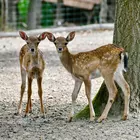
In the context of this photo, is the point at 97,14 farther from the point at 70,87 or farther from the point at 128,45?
the point at 128,45

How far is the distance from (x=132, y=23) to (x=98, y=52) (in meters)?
0.60

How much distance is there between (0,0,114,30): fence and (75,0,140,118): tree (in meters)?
10.9

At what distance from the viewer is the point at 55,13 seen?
20.1 metres

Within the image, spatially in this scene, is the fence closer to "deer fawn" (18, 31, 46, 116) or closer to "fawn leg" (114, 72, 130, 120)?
"deer fawn" (18, 31, 46, 116)

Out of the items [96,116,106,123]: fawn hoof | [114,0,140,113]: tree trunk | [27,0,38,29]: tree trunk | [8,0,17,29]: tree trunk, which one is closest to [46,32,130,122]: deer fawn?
[96,116,106,123]: fawn hoof

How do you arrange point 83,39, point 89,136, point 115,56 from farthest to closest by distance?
point 83,39 < point 115,56 < point 89,136

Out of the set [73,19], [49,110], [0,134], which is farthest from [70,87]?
[73,19]

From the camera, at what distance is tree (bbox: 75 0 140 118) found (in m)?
7.50

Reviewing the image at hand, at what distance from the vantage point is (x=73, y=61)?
765 centimetres

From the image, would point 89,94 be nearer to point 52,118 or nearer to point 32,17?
point 52,118

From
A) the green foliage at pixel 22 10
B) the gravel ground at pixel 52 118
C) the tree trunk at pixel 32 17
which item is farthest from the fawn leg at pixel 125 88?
the green foliage at pixel 22 10

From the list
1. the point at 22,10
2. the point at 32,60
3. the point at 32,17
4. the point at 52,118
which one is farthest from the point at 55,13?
the point at 52,118

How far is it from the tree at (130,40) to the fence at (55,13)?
10.9 meters

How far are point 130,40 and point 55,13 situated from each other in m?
12.8
